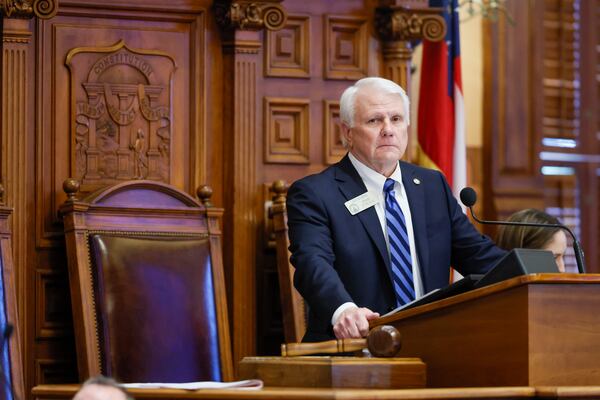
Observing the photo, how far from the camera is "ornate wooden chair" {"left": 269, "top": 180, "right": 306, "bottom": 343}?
5105 mm

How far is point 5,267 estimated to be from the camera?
4.68 meters

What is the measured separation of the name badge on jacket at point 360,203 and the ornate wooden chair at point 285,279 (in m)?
0.80

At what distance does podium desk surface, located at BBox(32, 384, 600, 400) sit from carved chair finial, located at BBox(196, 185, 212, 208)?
2.11 m

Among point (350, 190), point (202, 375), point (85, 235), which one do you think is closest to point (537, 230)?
point (350, 190)

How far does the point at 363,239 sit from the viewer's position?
429 cm

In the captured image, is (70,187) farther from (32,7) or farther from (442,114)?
(442,114)

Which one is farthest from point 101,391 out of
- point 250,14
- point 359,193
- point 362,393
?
point 250,14

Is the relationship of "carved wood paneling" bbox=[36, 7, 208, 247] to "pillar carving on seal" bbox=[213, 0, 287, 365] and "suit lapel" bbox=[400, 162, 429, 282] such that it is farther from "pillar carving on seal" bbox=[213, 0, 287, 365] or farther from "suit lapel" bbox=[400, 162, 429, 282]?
"suit lapel" bbox=[400, 162, 429, 282]

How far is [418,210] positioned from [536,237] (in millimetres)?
753

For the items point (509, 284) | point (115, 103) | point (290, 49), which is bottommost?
point (509, 284)

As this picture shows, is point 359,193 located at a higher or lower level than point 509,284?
higher

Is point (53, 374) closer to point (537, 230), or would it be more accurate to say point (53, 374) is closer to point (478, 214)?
point (537, 230)

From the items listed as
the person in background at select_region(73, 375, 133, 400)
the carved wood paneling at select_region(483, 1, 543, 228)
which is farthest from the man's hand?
the carved wood paneling at select_region(483, 1, 543, 228)

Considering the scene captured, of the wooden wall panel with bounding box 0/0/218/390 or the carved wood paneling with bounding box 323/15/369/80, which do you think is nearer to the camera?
the wooden wall panel with bounding box 0/0/218/390
